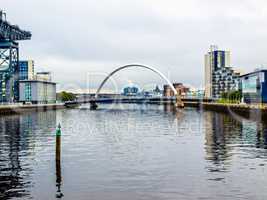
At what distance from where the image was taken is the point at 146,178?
24469 millimetres

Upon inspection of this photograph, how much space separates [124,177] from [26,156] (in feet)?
37.8

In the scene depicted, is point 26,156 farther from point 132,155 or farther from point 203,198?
point 203,198

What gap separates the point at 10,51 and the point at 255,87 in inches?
3201

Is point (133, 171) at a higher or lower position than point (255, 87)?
lower

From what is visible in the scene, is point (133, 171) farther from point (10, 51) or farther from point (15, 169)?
point (10, 51)

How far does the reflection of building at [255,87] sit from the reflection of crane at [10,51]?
7733 centimetres

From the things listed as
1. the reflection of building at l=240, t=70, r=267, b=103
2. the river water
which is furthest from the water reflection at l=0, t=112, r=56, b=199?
the reflection of building at l=240, t=70, r=267, b=103

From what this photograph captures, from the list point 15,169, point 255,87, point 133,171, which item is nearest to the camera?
point 133,171

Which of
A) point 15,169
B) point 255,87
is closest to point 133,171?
point 15,169

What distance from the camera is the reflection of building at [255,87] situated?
130 m

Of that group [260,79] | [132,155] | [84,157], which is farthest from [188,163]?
[260,79]

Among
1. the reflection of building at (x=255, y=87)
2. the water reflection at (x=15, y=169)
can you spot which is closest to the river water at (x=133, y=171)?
the water reflection at (x=15, y=169)

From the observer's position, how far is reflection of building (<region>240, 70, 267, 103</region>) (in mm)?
129625

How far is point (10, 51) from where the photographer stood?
470 feet
